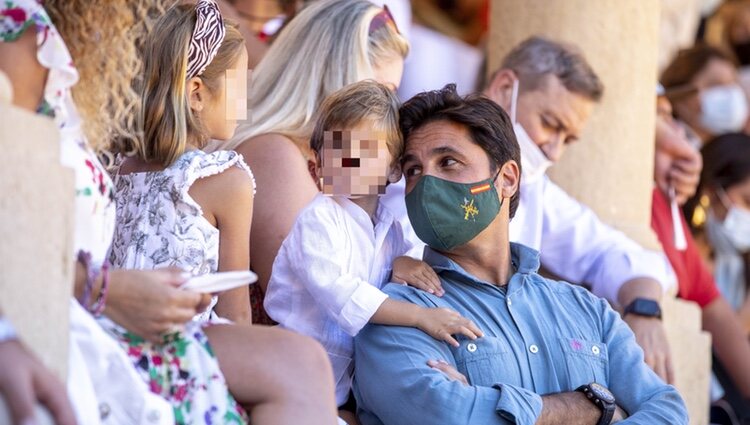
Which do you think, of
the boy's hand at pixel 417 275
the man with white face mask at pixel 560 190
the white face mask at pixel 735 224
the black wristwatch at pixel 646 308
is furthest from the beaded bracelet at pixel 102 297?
the white face mask at pixel 735 224

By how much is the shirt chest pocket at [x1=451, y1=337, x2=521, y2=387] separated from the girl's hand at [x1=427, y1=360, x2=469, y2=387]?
6cm

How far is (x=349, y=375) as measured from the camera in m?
4.46

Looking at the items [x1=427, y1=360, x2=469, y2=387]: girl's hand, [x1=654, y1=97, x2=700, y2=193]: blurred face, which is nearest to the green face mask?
[x1=427, y1=360, x2=469, y2=387]: girl's hand

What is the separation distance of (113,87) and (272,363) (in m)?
1.29

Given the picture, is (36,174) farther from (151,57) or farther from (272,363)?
(151,57)

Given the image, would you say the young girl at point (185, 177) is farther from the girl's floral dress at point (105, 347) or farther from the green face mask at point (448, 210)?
the girl's floral dress at point (105, 347)

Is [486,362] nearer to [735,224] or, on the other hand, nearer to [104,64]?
[104,64]

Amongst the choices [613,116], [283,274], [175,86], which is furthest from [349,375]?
[613,116]

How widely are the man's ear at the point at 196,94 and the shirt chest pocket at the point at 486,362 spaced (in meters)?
1.05

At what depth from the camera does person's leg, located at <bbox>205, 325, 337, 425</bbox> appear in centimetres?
343

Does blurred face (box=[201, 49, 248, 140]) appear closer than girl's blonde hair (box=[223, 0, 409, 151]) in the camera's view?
Yes

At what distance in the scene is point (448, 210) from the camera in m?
4.34

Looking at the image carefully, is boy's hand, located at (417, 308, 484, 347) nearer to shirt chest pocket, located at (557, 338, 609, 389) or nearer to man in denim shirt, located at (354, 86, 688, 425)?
man in denim shirt, located at (354, 86, 688, 425)

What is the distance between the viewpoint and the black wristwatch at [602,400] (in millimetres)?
4199
